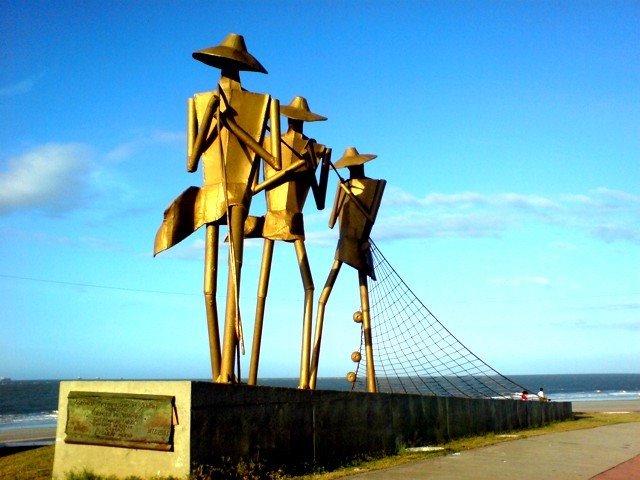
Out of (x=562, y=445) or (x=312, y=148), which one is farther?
(x=562, y=445)

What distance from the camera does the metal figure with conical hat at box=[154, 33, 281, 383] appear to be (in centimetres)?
867

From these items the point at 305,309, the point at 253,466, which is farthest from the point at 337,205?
the point at 253,466

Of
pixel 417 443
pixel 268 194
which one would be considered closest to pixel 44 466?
pixel 268 194

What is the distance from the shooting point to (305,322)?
10.7 m

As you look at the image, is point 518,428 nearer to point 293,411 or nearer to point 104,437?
point 293,411

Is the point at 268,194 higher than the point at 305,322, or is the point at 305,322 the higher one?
the point at 268,194

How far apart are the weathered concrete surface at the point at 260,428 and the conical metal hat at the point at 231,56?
13.2ft

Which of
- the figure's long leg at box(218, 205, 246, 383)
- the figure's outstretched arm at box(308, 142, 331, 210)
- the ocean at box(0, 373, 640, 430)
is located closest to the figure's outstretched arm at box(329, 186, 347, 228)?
the figure's outstretched arm at box(308, 142, 331, 210)

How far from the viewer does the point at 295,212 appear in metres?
10.8

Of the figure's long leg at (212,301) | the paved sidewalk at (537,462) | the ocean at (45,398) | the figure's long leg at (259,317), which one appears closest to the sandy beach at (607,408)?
the ocean at (45,398)

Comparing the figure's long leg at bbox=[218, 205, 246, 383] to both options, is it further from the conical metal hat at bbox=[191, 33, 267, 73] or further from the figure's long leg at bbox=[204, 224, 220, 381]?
the conical metal hat at bbox=[191, 33, 267, 73]

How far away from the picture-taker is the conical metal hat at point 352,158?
42.3 ft

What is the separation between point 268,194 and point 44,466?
4946 mm

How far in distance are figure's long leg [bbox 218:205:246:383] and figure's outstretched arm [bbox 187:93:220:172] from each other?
772 mm
